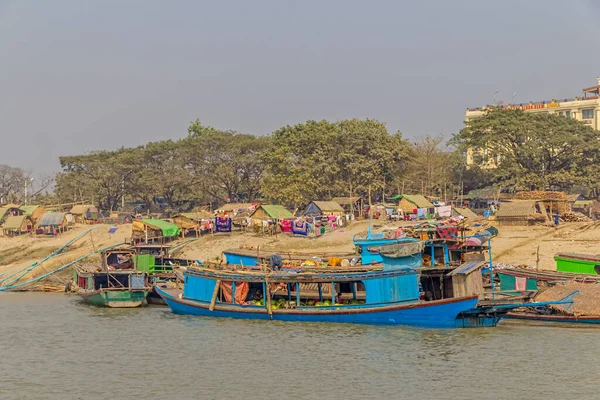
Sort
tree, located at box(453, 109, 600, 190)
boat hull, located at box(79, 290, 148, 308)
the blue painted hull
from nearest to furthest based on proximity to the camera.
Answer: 1. the blue painted hull
2. boat hull, located at box(79, 290, 148, 308)
3. tree, located at box(453, 109, 600, 190)

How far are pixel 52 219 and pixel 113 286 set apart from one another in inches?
1002

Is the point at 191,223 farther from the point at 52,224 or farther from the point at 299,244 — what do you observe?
the point at 52,224

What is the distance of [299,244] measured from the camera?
4862 centimetres

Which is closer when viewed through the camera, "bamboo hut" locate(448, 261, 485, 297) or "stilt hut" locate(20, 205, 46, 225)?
"bamboo hut" locate(448, 261, 485, 297)

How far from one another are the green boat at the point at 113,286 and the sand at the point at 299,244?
7.19 meters

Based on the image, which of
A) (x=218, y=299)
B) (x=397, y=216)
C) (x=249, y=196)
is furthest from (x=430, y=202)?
(x=218, y=299)

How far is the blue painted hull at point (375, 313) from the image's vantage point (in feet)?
90.3

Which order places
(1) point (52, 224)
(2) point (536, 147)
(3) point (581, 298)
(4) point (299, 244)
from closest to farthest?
1. (3) point (581, 298)
2. (4) point (299, 244)
3. (1) point (52, 224)
4. (2) point (536, 147)

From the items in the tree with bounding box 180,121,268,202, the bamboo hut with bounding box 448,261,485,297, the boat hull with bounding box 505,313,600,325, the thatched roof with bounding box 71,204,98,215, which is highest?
the tree with bounding box 180,121,268,202

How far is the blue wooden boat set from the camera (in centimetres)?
2794

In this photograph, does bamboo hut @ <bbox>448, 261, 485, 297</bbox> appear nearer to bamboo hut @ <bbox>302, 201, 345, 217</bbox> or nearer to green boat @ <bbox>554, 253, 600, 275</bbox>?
green boat @ <bbox>554, 253, 600, 275</bbox>

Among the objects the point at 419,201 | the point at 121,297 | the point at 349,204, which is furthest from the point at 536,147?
the point at 121,297

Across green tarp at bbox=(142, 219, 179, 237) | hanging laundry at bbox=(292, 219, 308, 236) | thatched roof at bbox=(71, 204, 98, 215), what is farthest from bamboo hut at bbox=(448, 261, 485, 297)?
thatched roof at bbox=(71, 204, 98, 215)

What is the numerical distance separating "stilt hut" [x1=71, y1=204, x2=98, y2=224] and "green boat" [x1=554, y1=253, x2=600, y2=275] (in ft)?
146
